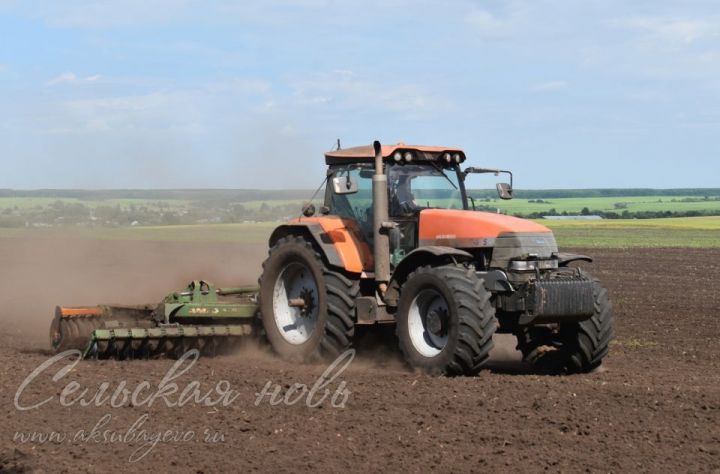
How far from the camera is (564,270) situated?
1072 centimetres

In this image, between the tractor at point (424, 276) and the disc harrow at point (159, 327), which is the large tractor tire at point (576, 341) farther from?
the disc harrow at point (159, 327)

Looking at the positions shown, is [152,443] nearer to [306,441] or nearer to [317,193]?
[306,441]

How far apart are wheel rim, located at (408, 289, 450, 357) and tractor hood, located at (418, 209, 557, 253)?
26.8 inches

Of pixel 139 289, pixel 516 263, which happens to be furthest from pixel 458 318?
pixel 139 289

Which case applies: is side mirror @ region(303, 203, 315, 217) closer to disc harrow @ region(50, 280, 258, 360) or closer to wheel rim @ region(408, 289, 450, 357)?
disc harrow @ region(50, 280, 258, 360)

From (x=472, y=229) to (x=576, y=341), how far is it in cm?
157

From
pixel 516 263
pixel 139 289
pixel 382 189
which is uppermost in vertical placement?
pixel 382 189

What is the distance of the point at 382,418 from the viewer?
8.27 meters

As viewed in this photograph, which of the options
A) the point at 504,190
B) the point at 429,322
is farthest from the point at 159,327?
the point at 504,190

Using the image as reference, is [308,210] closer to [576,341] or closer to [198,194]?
[576,341]

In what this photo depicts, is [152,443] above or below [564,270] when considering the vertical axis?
below

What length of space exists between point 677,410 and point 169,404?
4.30 metres

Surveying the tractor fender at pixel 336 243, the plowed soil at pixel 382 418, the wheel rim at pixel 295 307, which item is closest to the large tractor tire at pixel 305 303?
the wheel rim at pixel 295 307

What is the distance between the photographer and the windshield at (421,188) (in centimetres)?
1128
